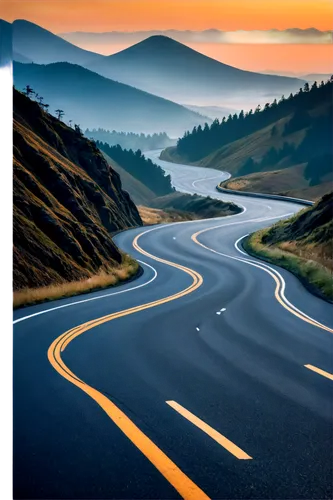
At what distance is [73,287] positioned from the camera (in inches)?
937

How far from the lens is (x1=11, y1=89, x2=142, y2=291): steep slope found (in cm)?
2367

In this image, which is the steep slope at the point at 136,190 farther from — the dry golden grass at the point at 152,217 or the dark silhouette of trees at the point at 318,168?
the dry golden grass at the point at 152,217

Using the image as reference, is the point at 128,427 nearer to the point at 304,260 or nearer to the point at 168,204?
the point at 304,260

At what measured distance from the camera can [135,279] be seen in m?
30.2

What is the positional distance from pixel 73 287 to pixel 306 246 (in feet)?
66.0

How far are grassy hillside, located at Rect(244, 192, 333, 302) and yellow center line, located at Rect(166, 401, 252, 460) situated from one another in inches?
620

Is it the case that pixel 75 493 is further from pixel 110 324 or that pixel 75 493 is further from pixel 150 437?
pixel 110 324

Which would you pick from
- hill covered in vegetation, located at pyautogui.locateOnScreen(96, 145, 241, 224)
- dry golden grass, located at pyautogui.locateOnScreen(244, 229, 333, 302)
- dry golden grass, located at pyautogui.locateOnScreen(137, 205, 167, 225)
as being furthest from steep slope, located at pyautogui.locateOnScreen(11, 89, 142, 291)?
hill covered in vegetation, located at pyautogui.locateOnScreen(96, 145, 241, 224)

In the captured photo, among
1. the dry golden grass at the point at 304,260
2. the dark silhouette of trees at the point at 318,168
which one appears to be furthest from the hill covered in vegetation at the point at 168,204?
the dark silhouette of trees at the point at 318,168

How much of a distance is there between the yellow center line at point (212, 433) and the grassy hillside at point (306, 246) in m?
15.7

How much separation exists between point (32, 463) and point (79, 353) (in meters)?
6.36

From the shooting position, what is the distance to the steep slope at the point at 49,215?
23.7m

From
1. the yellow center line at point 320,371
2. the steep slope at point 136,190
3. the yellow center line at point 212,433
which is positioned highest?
the yellow center line at point 212,433

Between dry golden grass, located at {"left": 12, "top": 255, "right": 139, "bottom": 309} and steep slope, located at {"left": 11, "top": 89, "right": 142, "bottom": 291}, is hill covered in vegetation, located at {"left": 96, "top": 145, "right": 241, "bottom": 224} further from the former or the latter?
dry golden grass, located at {"left": 12, "top": 255, "right": 139, "bottom": 309}
